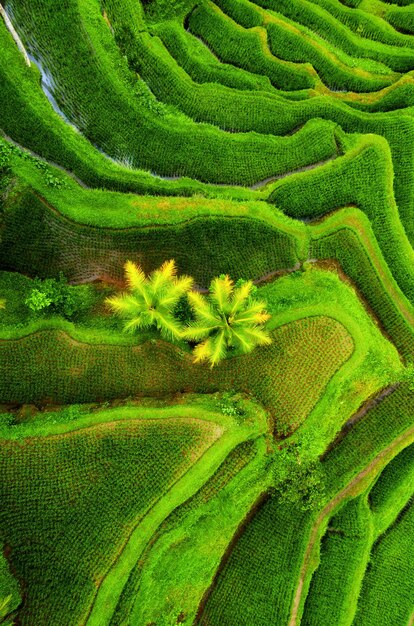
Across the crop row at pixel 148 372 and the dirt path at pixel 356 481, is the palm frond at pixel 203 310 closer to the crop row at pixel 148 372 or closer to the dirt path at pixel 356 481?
the crop row at pixel 148 372

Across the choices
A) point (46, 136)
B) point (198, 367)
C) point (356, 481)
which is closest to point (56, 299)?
point (198, 367)

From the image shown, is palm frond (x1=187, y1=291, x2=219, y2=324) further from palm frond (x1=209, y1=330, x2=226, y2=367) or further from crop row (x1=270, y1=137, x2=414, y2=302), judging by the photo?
crop row (x1=270, y1=137, x2=414, y2=302)

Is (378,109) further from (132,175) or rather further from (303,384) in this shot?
(303,384)

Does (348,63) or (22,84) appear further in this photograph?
(348,63)

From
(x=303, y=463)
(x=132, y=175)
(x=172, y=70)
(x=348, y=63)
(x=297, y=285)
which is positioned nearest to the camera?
(x=303, y=463)

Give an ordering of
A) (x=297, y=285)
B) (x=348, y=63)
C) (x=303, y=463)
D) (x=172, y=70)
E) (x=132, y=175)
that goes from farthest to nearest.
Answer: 1. (x=348, y=63)
2. (x=172, y=70)
3. (x=132, y=175)
4. (x=297, y=285)
5. (x=303, y=463)

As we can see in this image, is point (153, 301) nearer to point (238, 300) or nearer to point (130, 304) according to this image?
point (130, 304)

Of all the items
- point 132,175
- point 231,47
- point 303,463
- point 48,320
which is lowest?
point 303,463

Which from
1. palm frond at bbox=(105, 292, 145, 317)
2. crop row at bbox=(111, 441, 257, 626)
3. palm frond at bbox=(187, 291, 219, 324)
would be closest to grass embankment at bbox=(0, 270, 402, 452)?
crop row at bbox=(111, 441, 257, 626)

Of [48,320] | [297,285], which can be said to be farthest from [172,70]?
[48,320]
